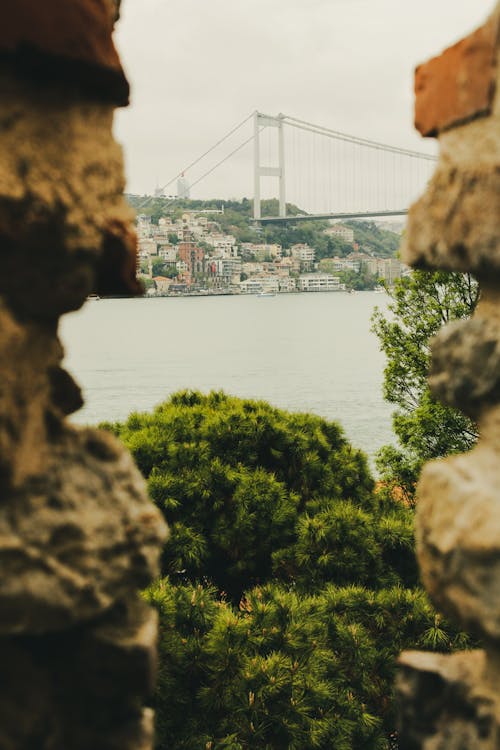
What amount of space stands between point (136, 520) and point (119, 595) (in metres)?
0.14

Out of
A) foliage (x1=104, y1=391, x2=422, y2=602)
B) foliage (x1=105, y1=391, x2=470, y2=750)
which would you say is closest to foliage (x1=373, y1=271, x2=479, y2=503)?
foliage (x1=105, y1=391, x2=470, y2=750)

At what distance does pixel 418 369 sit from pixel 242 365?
105 ft

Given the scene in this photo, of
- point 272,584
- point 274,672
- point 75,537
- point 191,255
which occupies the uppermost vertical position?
point 75,537

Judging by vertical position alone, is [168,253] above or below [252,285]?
above

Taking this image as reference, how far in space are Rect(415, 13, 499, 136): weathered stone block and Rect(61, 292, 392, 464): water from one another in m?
4.38

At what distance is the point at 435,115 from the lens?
5.56 feet

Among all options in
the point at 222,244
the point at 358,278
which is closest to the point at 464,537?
the point at 358,278

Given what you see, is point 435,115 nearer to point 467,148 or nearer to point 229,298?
Result: point 467,148

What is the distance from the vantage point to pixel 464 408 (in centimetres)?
161

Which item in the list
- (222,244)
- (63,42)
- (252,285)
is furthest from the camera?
(252,285)

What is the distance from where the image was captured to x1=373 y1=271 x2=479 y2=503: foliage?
35.6 feet

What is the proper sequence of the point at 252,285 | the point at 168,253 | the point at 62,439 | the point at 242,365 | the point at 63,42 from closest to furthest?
the point at 63,42 < the point at 62,439 < the point at 242,365 < the point at 168,253 < the point at 252,285

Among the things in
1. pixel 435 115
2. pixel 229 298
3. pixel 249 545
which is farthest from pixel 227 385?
pixel 229 298

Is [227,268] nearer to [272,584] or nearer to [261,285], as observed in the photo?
[261,285]
